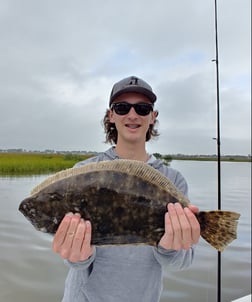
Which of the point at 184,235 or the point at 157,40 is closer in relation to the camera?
→ the point at 184,235

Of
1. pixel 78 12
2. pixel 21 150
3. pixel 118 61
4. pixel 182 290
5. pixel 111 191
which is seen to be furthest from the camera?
pixel 182 290

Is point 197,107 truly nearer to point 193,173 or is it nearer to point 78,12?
point 193,173

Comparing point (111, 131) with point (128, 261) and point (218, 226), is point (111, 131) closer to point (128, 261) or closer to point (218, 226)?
A: point (128, 261)

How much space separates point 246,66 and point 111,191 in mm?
2619

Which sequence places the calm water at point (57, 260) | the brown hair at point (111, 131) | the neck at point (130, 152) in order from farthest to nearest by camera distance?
1. the calm water at point (57, 260)
2. the brown hair at point (111, 131)
3. the neck at point (130, 152)

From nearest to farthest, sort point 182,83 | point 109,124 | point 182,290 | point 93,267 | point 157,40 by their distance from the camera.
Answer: point 93,267 < point 109,124 < point 157,40 < point 182,83 < point 182,290

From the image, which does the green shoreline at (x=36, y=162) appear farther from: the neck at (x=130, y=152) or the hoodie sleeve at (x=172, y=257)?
the hoodie sleeve at (x=172, y=257)

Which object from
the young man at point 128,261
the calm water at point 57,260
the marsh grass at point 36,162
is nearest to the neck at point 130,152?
the young man at point 128,261

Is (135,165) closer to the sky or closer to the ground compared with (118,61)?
closer to the ground

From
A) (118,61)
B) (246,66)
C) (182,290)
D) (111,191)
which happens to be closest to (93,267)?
(111,191)

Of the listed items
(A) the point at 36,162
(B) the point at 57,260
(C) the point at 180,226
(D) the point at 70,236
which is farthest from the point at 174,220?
(B) the point at 57,260

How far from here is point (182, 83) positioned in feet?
6.91

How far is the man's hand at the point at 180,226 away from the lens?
0.86 metres

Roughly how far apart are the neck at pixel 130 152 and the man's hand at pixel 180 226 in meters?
0.33
